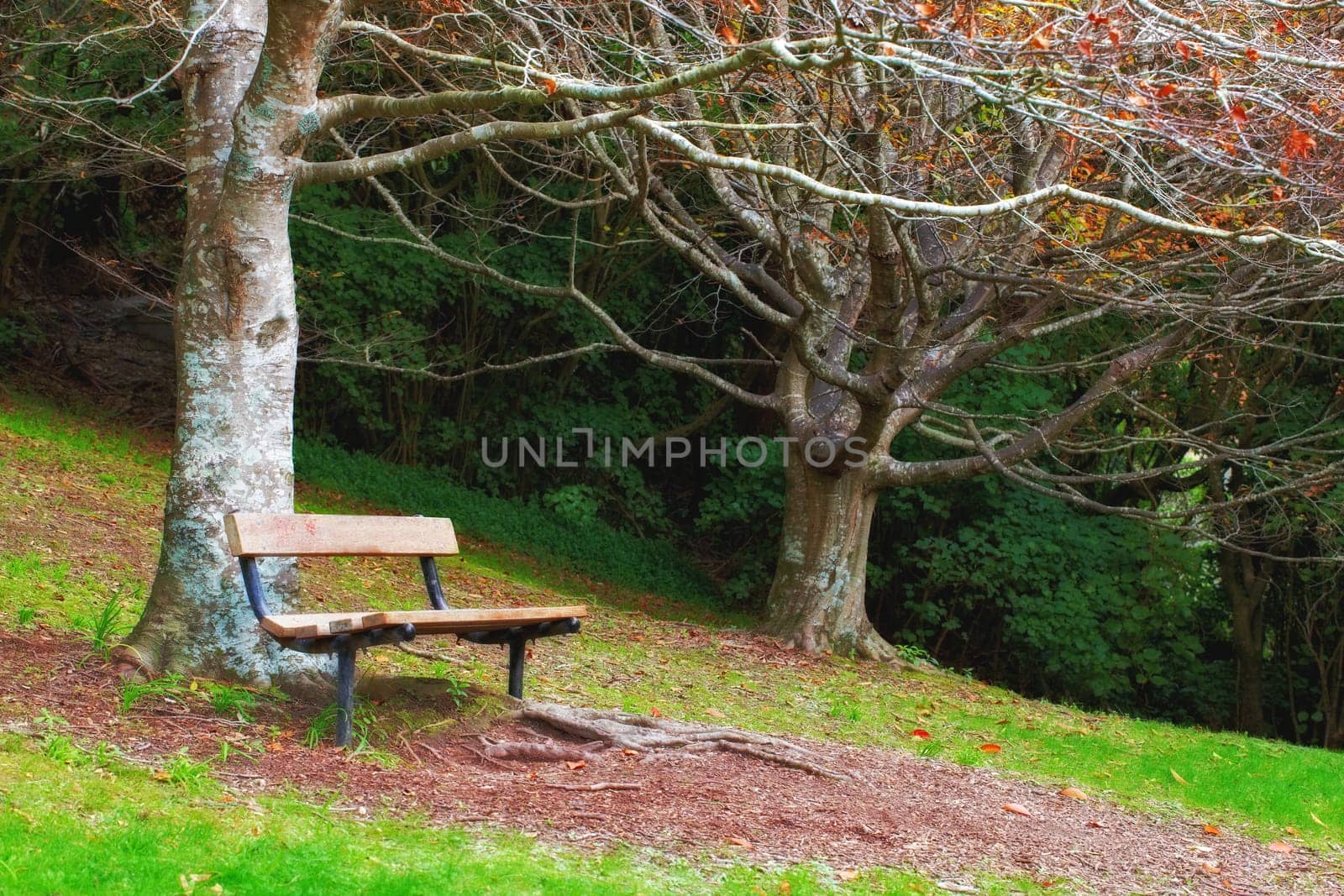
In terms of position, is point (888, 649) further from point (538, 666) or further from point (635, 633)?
point (538, 666)

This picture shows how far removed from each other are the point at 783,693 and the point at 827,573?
2.40 meters

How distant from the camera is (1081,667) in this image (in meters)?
12.7

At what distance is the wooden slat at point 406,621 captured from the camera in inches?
176

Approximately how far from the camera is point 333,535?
5195mm

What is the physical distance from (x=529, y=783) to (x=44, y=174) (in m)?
10.4

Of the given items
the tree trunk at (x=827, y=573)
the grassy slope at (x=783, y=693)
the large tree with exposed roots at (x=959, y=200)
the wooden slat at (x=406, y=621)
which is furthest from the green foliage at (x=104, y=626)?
the tree trunk at (x=827, y=573)

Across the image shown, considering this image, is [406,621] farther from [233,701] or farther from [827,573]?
[827,573]

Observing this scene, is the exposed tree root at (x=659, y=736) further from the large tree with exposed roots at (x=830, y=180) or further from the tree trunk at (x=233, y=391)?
the large tree with exposed roots at (x=830, y=180)

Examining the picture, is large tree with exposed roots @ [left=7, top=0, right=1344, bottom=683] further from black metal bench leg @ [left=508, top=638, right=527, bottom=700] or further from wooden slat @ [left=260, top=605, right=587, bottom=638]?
black metal bench leg @ [left=508, top=638, right=527, bottom=700]

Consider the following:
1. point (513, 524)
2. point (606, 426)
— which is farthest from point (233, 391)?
point (606, 426)

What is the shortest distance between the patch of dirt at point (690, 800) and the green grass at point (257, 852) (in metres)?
0.17

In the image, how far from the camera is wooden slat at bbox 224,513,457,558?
191 inches

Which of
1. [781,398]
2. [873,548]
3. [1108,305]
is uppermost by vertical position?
[1108,305]

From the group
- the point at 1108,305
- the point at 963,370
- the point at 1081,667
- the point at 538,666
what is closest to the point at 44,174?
the point at 538,666
